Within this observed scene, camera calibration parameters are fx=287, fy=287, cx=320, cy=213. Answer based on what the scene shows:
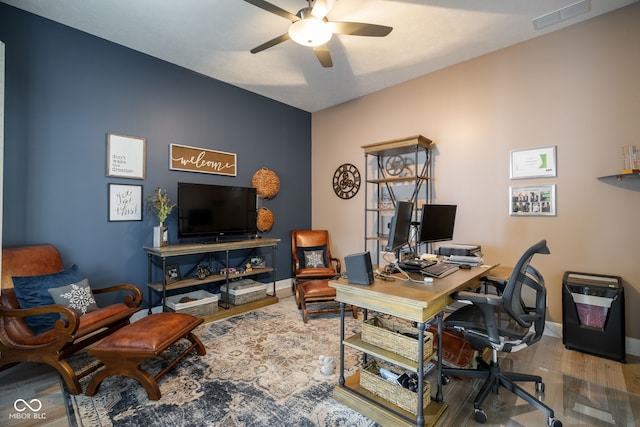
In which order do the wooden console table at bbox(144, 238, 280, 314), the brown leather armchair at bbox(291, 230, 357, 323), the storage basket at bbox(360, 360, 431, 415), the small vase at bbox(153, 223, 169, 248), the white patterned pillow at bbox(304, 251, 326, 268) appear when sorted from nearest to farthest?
the storage basket at bbox(360, 360, 431, 415)
the wooden console table at bbox(144, 238, 280, 314)
the small vase at bbox(153, 223, 169, 248)
the brown leather armchair at bbox(291, 230, 357, 323)
the white patterned pillow at bbox(304, 251, 326, 268)

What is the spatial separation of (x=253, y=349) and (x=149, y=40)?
3340 mm

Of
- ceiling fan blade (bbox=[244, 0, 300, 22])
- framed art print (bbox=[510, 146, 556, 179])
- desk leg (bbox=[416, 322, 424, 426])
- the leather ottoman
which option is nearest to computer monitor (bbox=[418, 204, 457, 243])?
framed art print (bbox=[510, 146, 556, 179])

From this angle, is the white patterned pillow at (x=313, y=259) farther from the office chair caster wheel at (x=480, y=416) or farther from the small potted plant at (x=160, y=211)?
the office chair caster wheel at (x=480, y=416)

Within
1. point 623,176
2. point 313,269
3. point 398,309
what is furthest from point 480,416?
point 313,269

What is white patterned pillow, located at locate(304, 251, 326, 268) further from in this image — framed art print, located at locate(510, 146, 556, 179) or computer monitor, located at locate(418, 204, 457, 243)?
framed art print, located at locate(510, 146, 556, 179)

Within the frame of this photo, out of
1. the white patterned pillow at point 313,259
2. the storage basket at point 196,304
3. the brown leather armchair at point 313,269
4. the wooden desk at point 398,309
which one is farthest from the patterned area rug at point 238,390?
the white patterned pillow at point 313,259

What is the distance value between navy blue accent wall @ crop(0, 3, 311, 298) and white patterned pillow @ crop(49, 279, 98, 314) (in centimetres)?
66

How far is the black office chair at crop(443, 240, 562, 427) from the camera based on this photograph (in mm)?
1698

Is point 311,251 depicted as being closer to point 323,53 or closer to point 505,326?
point 323,53

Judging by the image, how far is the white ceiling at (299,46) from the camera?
8.29 feet

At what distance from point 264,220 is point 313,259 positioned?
0.96m

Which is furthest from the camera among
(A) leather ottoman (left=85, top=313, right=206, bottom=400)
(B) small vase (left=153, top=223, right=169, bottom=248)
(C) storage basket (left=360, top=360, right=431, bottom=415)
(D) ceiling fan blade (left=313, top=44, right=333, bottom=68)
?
(B) small vase (left=153, top=223, right=169, bottom=248)

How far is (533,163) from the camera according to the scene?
118 inches

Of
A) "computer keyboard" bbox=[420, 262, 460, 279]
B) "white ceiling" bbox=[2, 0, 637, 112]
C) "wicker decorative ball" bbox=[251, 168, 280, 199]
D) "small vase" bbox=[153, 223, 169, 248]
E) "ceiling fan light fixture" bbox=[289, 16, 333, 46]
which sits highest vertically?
"white ceiling" bbox=[2, 0, 637, 112]
